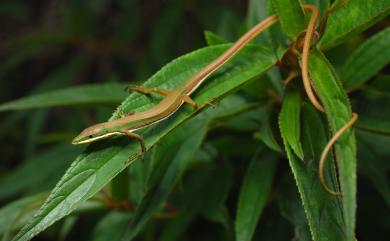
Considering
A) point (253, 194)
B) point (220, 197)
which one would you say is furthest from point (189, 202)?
point (253, 194)

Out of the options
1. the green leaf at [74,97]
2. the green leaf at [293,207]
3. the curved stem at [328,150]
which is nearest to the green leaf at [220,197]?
the green leaf at [293,207]

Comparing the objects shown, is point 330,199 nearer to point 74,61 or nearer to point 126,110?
point 126,110

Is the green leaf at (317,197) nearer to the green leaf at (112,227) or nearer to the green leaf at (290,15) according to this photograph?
the green leaf at (290,15)

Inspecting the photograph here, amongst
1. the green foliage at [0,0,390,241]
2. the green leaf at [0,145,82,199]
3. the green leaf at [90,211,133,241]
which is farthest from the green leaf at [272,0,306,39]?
the green leaf at [0,145,82,199]

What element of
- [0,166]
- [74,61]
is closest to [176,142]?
[74,61]

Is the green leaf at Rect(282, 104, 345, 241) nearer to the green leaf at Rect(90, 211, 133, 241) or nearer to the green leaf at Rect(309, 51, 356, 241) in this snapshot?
the green leaf at Rect(309, 51, 356, 241)

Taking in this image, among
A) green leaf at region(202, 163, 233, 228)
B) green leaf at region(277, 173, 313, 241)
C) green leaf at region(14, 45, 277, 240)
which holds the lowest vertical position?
green leaf at region(277, 173, 313, 241)

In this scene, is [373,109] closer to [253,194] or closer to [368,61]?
[368,61]
